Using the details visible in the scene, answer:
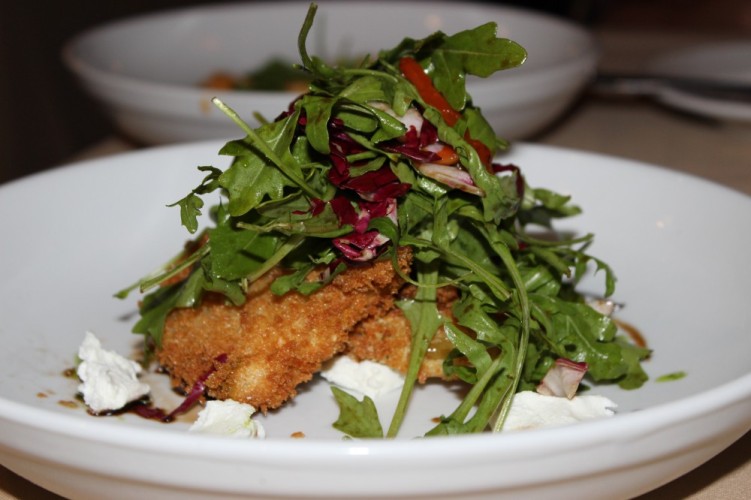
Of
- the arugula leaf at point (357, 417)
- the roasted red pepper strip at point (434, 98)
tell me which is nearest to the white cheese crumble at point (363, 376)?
the arugula leaf at point (357, 417)

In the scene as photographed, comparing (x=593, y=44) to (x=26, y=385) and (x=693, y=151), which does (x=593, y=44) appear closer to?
(x=693, y=151)

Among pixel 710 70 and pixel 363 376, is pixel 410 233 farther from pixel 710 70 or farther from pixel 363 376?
pixel 710 70

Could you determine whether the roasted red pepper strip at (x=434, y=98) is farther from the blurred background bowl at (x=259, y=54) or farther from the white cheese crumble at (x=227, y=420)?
the blurred background bowl at (x=259, y=54)

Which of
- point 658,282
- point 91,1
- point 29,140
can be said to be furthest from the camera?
point 91,1

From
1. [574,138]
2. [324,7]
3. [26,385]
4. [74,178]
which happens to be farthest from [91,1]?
[26,385]

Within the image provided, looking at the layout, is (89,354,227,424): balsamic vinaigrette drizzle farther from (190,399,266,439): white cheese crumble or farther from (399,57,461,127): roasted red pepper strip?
(399,57,461,127): roasted red pepper strip

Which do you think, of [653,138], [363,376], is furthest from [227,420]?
[653,138]
